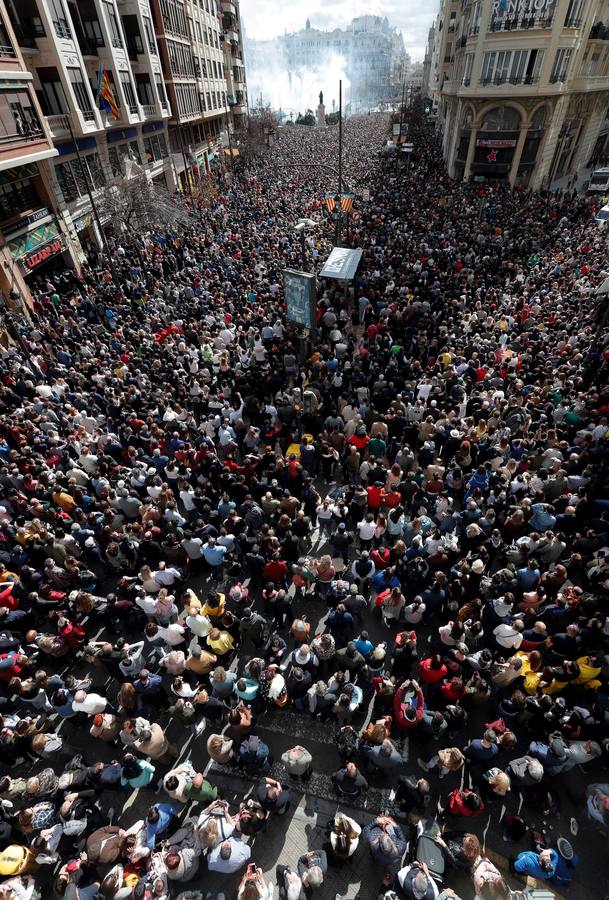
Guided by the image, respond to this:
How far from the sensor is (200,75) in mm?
41594

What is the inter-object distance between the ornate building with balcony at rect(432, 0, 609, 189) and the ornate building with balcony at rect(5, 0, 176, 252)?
2328 cm

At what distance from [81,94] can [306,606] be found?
89.4ft

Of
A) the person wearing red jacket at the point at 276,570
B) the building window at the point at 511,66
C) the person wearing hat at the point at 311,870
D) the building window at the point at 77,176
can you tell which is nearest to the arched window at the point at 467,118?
the building window at the point at 511,66

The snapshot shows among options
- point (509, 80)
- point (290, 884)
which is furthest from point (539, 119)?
point (290, 884)

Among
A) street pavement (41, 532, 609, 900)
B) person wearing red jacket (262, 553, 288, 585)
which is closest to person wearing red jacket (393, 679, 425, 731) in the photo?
street pavement (41, 532, 609, 900)

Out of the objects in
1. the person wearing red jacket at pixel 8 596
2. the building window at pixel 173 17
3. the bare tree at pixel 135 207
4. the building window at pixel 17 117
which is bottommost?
the person wearing red jacket at pixel 8 596

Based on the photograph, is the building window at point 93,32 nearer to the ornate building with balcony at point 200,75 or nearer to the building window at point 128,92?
the building window at point 128,92

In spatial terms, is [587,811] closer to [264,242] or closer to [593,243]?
[593,243]

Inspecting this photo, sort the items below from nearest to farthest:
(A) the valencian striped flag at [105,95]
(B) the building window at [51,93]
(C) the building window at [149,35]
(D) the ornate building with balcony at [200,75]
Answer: (B) the building window at [51,93], (A) the valencian striped flag at [105,95], (C) the building window at [149,35], (D) the ornate building with balcony at [200,75]

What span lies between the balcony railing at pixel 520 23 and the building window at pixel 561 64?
196 cm

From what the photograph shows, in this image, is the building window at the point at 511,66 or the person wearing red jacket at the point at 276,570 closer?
the person wearing red jacket at the point at 276,570

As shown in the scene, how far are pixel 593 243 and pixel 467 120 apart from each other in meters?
24.4

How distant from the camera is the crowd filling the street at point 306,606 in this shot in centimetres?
551

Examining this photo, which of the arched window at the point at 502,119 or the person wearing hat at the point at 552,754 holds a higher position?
the arched window at the point at 502,119
